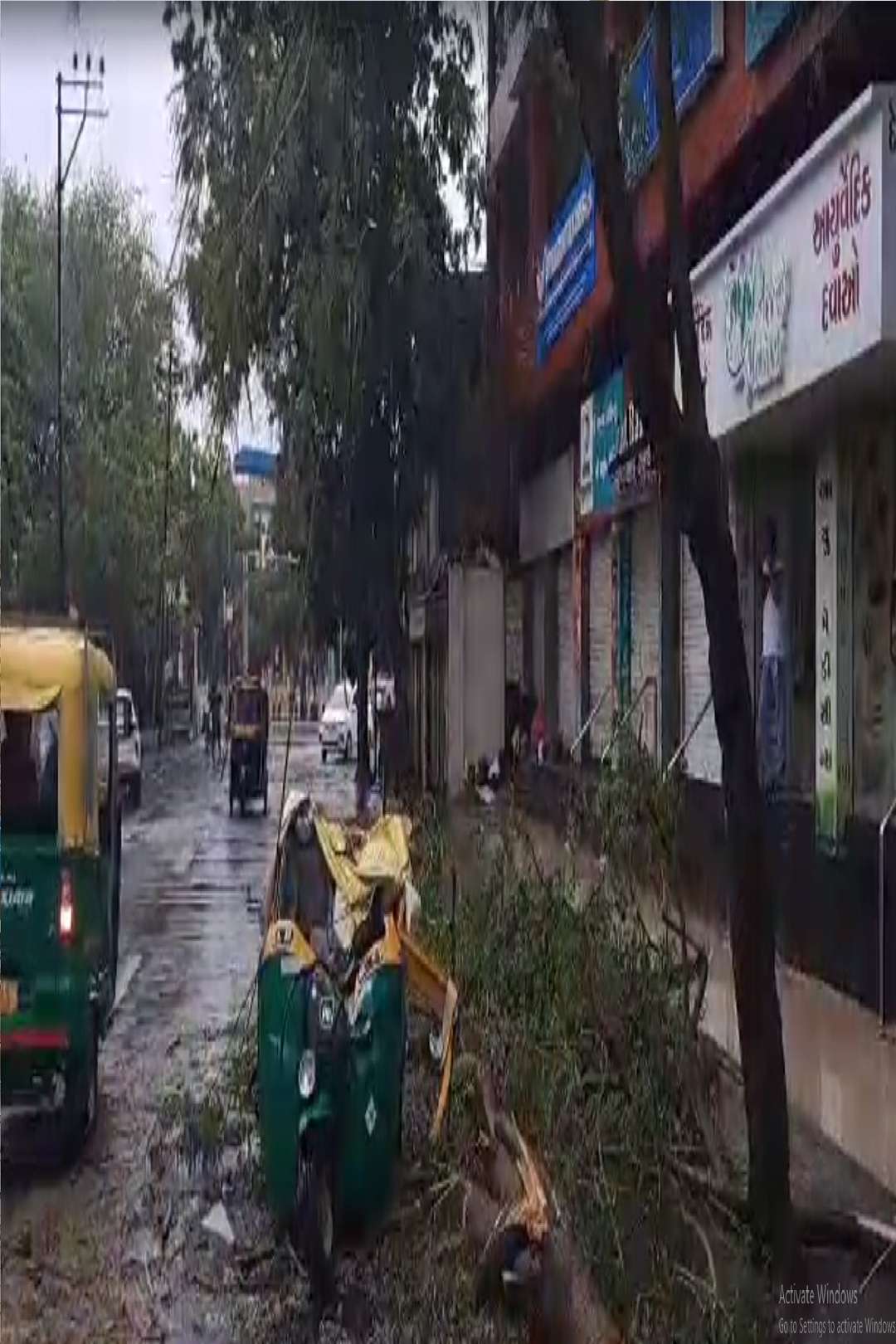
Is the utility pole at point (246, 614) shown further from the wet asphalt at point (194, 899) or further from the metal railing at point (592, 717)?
the metal railing at point (592, 717)

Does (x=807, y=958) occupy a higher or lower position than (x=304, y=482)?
lower

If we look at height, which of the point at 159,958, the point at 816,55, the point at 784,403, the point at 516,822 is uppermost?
the point at 816,55

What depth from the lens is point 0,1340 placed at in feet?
20.6

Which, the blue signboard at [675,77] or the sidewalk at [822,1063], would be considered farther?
the blue signboard at [675,77]

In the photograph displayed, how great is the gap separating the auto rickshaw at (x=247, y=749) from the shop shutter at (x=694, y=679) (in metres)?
17.5

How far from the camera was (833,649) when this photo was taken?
33.4 ft

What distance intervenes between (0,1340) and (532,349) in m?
15.8

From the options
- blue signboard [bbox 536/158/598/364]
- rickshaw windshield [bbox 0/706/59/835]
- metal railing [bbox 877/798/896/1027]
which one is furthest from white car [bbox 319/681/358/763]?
metal railing [bbox 877/798/896/1027]

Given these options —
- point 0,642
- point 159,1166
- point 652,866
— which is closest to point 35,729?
point 0,642

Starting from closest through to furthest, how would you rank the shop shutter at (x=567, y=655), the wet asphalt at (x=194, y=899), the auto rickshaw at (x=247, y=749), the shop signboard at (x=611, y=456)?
the wet asphalt at (x=194, y=899) < the shop signboard at (x=611, y=456) < the shop shutter at (x=567, y=655) < the auto rickshaw at (x=247, y=749)

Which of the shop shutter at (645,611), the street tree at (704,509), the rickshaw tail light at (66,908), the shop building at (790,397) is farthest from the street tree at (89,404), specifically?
the street tree at (704,509)

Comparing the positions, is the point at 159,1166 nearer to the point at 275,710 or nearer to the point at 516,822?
the point at 516,822

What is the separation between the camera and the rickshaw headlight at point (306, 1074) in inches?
254

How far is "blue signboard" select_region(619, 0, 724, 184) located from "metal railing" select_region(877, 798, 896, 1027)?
3298 mm
